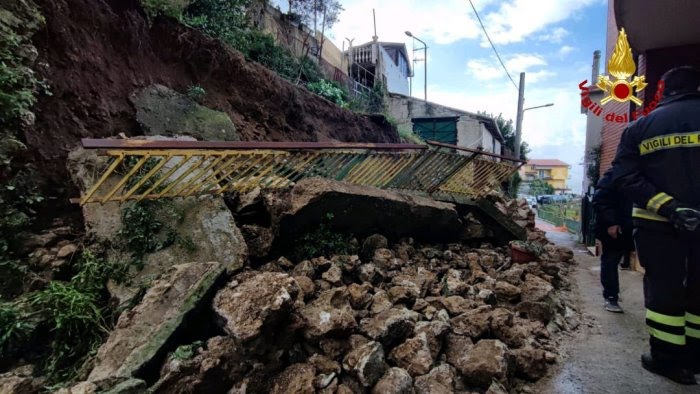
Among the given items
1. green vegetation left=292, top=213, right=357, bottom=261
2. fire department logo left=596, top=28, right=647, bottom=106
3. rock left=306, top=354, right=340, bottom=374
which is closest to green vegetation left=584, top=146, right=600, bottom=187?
fire department logo left=596, top=28, right=647, bottom=106

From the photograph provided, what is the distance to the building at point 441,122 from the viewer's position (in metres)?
16.4

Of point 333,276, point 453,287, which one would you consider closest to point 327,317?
point 333,276

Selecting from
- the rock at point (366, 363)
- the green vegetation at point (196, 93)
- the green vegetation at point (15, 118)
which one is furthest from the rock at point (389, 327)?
the green vegetation at point (196, 93)

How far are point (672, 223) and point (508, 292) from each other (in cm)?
132

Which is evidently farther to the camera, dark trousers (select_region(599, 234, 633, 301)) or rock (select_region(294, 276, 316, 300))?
dark trousers (select_region(599, 234, 633, 301))

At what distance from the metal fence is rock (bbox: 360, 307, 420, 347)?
160 cm

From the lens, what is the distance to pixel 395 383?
67.0 inches

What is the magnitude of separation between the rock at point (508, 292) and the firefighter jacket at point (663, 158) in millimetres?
1140

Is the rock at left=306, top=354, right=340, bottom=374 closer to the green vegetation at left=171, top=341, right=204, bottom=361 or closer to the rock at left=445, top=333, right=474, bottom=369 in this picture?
the green vegetation at left=171, top=341, right=204, bottom=361

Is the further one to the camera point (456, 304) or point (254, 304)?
point (456, 304)

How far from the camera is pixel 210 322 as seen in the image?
6.48 feet

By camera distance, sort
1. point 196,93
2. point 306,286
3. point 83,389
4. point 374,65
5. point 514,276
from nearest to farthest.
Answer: point 83,389
point 306,286
point 514,276
point 196,93
point 374,65

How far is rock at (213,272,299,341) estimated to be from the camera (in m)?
1.76

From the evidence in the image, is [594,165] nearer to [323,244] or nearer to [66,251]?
[323,244]
